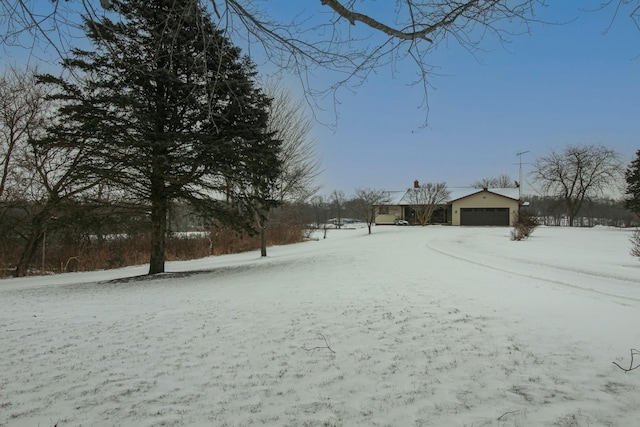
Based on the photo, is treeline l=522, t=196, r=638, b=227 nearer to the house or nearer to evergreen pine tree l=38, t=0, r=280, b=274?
the house

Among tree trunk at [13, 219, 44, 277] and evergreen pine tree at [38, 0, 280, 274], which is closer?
evergreen pine tree at [38, 0, 280, 274]

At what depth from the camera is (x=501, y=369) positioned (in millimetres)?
3584

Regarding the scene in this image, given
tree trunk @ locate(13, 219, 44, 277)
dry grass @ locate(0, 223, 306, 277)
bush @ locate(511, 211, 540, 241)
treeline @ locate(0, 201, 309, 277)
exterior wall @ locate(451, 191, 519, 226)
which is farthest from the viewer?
exterior wall @ locate(451, 191, 519, 226)

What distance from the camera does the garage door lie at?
49781 mm

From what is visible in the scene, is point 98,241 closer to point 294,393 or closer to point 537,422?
point 294,393

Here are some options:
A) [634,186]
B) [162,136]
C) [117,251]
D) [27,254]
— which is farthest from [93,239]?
[634,186]

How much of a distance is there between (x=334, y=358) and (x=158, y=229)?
10825mm

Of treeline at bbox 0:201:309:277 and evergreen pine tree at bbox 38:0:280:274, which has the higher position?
evergreen pine tree at bbox 38:0:280:274

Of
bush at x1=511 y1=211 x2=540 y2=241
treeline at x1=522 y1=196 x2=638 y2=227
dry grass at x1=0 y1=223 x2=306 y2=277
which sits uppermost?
treeline at x1=522 y1=196 x2=638 y2=227

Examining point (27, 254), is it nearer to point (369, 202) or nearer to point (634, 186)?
point (369, 202)

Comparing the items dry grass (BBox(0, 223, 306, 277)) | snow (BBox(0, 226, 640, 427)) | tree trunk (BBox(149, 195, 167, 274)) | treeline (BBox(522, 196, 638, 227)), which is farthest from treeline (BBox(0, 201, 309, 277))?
treeline (BBox(522, 196, 638, 227))

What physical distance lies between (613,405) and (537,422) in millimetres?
737

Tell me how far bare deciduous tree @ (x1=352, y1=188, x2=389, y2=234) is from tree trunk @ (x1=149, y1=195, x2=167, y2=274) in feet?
96.7

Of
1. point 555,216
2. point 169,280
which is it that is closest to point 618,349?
point 169,280
